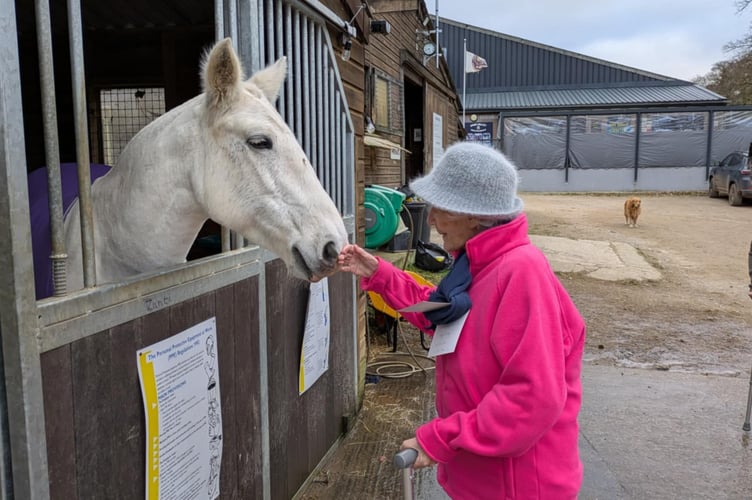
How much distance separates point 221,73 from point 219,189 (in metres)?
0.36

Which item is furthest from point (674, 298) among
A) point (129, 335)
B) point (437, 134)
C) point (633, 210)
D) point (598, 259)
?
point (437, 134)

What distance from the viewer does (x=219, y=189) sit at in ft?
6.17

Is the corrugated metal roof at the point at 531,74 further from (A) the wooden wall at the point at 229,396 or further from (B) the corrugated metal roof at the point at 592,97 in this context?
(A) the wooden wall at the point at 229,396

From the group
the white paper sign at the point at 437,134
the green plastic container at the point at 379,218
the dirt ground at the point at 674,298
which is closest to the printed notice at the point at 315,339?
the dirt ground at the point at 674,298

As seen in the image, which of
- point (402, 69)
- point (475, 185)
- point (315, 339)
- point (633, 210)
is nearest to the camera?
point (475, 185)

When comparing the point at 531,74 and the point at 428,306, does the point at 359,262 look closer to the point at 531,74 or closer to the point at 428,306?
the point at 428,306

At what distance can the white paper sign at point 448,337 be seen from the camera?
5.87 feet

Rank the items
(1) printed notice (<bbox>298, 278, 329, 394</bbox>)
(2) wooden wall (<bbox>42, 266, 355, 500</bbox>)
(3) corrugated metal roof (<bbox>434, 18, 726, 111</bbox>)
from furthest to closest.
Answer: (3) corrugated metal roof (<bbox>434, 18, 726, 111</bbox>) < (1) printed notice (<bbox>298, 278, 329, 394</bbox>) < (2) wooden wall (<bbox>42, 266, 355, 500</bbox>)

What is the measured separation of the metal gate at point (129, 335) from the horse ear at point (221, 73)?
0.36 meters

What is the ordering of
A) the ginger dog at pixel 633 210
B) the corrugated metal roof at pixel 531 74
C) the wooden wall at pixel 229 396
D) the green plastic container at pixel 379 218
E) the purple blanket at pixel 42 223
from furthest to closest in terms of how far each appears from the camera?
the corrugated metal roof at pixel 531 74
the ginger dog at pixel 633 210
the green plastic container at pixel 379 218
the purple blanket at pixel 42 223
the wooden wall at pixel 229 396

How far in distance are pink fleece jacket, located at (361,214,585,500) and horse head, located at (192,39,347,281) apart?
0.48 m

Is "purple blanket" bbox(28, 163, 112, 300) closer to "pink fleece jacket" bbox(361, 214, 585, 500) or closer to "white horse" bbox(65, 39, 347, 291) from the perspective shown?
"white horse" bbox(65, 39, 347, 291)

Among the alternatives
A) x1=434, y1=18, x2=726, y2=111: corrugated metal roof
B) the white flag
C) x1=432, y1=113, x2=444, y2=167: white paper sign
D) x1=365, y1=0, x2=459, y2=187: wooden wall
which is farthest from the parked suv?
x1=432, y1=113, x2=444, y2=167: white paper sign

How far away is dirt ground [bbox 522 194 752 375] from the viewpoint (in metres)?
6.15
